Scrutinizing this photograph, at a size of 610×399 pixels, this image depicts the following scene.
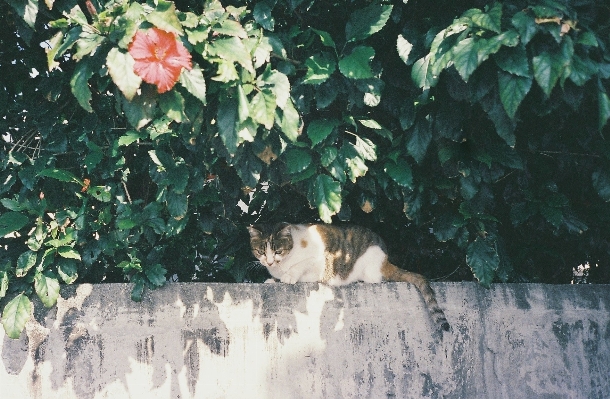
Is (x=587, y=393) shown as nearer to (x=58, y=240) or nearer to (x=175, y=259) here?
(x=175, y=259)

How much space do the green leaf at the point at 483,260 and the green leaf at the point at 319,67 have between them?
114 centimetres

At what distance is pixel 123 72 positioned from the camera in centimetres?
164

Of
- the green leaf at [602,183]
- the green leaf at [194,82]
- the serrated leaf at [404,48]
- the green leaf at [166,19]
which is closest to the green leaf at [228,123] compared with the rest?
the green leaf at [194,82]

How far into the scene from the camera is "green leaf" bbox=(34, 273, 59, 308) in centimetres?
245

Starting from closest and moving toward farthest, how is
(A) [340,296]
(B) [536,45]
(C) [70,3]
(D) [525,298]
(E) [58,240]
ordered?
(B) [536,45] < (C) [70,3] < (E) [58,240] < (A) [340,296] < (D) [525,298]

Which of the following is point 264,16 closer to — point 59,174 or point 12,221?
point 59,174

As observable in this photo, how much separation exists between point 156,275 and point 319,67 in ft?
3.97

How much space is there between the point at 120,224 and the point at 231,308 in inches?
26.1

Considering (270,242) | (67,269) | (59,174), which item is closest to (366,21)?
(270,242)

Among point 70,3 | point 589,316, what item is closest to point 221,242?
point 70,3

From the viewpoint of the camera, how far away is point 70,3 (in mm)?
1965

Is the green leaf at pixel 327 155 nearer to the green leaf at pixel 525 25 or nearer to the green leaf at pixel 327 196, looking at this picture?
the green leaf at pixel 327 196

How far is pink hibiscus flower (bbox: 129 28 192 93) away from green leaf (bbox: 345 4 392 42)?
76 centimetres

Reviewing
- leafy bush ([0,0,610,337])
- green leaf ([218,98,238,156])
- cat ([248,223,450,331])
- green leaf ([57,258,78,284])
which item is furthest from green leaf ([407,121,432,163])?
green leaf ([57,258,78,284])
